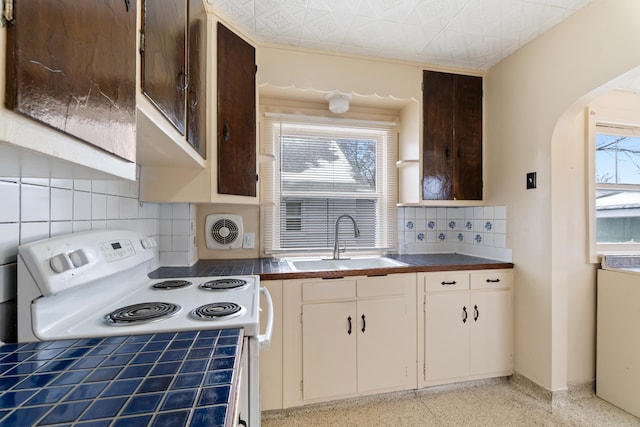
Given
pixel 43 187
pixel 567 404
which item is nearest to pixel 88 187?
pixel 43 187

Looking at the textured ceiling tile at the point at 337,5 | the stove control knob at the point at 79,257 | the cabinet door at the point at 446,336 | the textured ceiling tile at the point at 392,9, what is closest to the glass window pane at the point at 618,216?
the cabinet door at the point at 446,336

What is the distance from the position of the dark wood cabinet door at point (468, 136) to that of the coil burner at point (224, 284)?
172 centimetres

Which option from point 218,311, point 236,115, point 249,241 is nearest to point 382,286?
point 249,241

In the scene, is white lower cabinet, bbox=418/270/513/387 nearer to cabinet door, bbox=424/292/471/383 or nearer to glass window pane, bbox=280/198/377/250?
cabinet door, bbox=424/292/471/383

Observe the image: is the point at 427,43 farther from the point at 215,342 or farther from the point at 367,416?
the point at 367,416

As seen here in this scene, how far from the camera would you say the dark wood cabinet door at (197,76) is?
1.28m

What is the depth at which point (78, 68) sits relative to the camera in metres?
0.49

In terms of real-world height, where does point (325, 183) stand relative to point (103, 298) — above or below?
above

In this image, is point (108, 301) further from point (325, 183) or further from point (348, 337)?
point (325, 183)

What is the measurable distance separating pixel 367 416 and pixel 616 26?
249 centimetres

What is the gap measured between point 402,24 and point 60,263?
6.57 feet

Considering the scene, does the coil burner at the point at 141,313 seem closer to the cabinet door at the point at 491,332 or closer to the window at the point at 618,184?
the cabinet door at the point at 491,332

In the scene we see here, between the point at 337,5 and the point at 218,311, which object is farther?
the point at 337,5

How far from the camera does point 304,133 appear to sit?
243 cm
